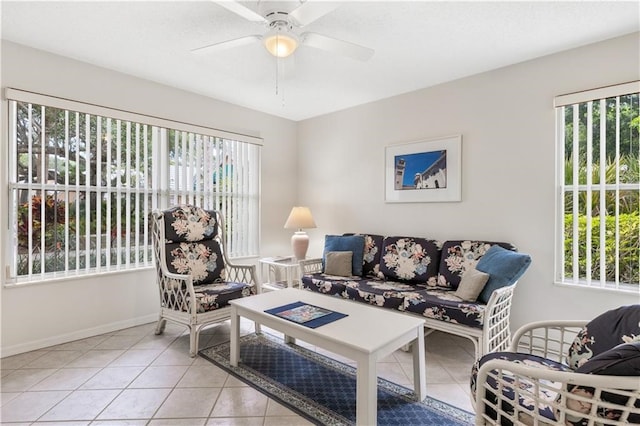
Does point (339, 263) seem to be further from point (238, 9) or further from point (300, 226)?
point (238, 9)

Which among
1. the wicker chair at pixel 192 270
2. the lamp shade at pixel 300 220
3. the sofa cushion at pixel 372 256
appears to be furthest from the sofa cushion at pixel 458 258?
the wicker chair at pixel 192 270

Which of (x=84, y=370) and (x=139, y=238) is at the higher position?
(x=139, y=238)

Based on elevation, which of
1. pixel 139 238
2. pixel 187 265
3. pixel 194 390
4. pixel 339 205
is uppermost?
pixel 339 205

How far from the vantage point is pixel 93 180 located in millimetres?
3123

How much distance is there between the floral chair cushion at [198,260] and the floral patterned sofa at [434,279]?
0.94 metres

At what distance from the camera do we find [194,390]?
7.04 ft

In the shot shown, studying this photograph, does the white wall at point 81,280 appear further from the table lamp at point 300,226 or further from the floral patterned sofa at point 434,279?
the floral patterned sofa at point 434,279

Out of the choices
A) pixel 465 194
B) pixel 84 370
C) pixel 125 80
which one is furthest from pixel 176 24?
pixel 465 194

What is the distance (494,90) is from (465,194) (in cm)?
103

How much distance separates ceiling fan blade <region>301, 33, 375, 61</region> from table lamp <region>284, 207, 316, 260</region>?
2.35 meters

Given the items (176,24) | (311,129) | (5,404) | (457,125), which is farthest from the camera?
(311,129)

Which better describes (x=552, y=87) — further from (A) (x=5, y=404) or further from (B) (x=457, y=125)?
(A) (x=5, y=404)

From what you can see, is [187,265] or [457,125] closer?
[187,265]

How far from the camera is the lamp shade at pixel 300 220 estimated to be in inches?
164
